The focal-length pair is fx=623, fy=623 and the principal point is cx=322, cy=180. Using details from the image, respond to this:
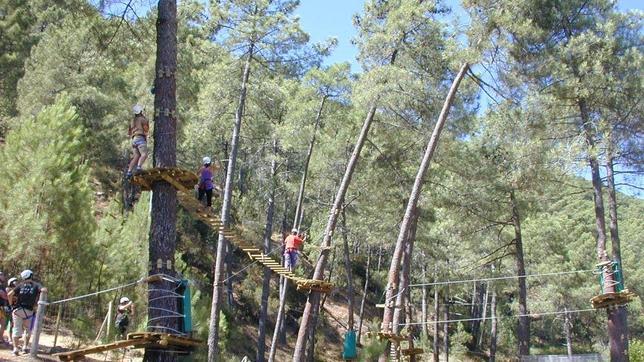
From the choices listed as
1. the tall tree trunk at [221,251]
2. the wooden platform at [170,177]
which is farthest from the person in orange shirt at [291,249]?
the wooden platform at [170,177]

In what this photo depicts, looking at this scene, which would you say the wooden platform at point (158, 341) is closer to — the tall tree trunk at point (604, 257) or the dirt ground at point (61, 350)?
the dirt ground at point (61, 350)

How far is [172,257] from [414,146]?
31.2 ft

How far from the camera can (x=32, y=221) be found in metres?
11.0

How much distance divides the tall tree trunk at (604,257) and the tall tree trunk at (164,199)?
7078mm

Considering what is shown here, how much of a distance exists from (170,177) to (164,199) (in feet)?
0.95

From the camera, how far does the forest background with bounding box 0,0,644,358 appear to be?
1134cm

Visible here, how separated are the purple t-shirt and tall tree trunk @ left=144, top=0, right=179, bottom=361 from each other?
9.91 feet

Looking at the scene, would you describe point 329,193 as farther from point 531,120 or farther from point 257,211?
point 531,120

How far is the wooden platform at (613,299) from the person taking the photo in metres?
9.71

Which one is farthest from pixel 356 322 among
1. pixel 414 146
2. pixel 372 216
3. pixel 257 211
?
pixel 414 146

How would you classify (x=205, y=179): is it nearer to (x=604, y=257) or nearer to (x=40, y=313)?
(x=40, y=313)

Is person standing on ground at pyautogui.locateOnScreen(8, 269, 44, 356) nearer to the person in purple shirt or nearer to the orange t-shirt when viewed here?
the person in purple shirt

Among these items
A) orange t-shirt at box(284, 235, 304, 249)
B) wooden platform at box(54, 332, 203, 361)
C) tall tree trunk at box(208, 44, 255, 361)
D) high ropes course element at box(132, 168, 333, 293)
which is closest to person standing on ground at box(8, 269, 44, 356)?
high ropes course element at box(132, 168, 333, 293)

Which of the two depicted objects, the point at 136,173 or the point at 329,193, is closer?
the point at 136,173
